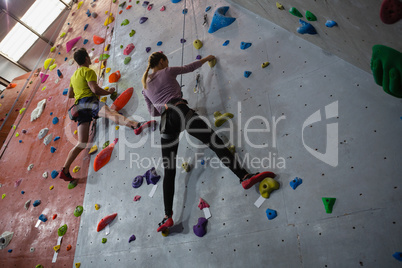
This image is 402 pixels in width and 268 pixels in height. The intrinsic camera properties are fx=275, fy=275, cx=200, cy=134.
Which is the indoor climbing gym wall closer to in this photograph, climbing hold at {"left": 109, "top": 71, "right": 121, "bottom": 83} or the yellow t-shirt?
climbing hold at {"left": 109, "top": 71, "right": 121, "bottom": 83}

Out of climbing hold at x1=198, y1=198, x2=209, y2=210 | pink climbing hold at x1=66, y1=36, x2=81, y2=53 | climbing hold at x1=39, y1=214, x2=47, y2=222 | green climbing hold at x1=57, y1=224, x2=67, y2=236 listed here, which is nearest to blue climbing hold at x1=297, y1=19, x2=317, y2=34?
climbing hold at x1=198, y1=198, x2=209, y2=210

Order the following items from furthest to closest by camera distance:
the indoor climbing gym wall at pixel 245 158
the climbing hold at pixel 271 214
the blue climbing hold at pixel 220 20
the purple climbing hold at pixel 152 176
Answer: the blue climbing hold at pixel 220 20, the purple climbing hold at pixel 152 176, the climbing hold at pixel 271 214, the indoor climbing gym wall at pixel 245 158

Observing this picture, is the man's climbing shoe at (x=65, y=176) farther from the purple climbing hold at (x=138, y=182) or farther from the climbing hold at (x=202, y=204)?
the climbing hold at (x=202, y=204)

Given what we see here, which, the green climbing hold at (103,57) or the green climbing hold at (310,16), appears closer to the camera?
the green climbing hold at (310,16)

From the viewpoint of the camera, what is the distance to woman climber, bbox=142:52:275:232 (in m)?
1.77

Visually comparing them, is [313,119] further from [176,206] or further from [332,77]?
[176,206]

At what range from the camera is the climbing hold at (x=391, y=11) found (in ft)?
3.13

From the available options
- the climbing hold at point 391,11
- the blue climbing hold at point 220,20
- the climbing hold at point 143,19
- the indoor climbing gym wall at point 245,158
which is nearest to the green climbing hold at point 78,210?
the indoor climbing gym wall at point 245,158

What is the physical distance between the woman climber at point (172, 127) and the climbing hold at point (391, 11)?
39.1 inches

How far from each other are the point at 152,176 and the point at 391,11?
1856 mm

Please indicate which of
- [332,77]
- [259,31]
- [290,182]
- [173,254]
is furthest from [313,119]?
[173,254]

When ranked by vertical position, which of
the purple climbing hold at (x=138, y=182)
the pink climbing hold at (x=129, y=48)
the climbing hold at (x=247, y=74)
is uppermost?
the pink climbing hold at (x=129, y=48)

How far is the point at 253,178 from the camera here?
1.70 metres

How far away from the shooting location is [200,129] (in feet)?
5.92
